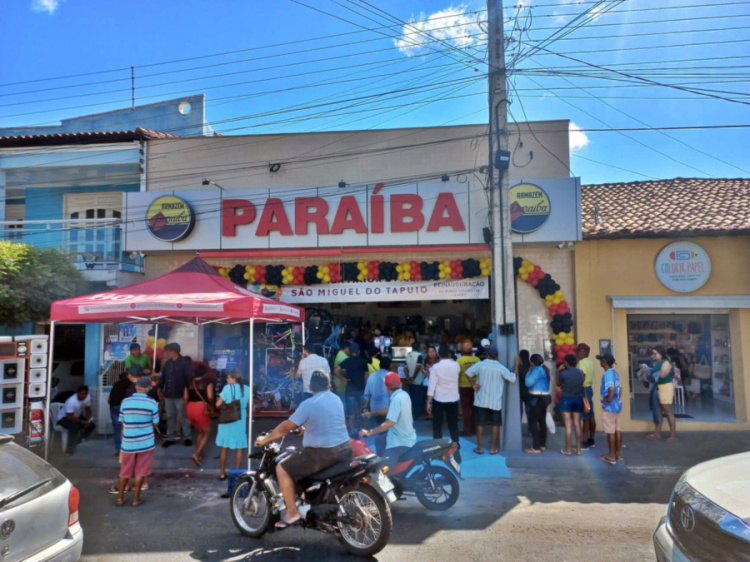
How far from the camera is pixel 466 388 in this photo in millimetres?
9805

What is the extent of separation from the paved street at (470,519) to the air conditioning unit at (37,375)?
4.89 feet

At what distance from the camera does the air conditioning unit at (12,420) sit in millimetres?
7906

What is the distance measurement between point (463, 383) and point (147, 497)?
5.46 meters

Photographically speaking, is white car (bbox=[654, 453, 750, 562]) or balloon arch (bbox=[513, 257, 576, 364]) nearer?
white car (bbox=[654, 453, 750, 562])

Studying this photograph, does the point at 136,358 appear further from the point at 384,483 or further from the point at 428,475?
the point at 384,483

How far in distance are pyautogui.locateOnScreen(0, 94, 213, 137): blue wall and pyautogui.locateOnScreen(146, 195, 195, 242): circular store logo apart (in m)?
6.83

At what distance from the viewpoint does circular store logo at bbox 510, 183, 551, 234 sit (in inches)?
421

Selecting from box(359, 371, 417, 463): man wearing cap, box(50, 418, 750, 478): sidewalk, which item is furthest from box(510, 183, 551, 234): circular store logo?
box(359, 371, 417, 463): man wearing cap

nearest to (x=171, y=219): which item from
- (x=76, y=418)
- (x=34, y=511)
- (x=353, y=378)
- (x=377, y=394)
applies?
(x=76, y=418)

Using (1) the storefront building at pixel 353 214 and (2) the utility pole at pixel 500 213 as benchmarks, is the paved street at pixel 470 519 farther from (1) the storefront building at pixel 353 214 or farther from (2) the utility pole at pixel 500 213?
(1) the storefront building at pixel 353 214

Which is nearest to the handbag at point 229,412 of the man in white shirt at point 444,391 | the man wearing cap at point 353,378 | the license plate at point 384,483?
the man wearing cap at point 353,378

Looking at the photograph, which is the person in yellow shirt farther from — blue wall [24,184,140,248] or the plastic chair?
blue wall [24,184,140,248]

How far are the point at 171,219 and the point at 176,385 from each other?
4.13 meters

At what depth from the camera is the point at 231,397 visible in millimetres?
7324
